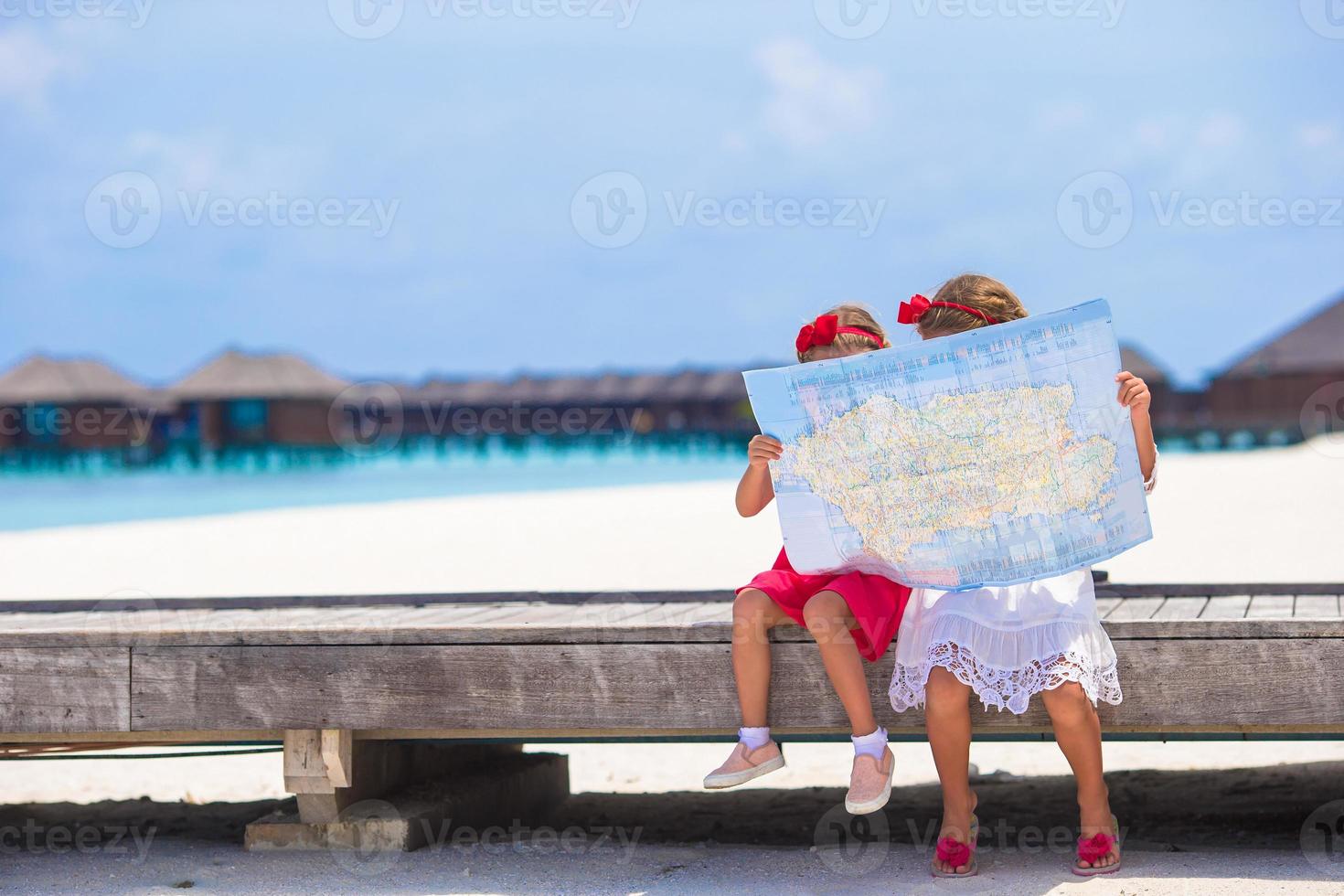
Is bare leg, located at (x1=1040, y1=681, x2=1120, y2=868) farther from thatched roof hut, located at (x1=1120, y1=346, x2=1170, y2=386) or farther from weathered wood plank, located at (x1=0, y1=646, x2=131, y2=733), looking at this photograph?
thatched roof hut, located at (x1=1120, y1=346, x2=1170, y2=386)

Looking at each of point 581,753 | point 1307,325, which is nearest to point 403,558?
point 581,753

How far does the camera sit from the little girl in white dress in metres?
2.75

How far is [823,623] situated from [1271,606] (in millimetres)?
1386

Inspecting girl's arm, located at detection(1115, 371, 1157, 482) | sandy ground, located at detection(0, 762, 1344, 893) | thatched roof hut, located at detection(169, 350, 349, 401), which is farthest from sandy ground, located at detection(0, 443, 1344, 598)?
thatched roof hut, located at detection(169, 350, 349, 401)

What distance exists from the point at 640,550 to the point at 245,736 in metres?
8.65

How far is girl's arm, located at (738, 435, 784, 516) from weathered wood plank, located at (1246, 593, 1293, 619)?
3.60 feet

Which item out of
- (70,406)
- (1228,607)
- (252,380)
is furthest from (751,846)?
(70,406)

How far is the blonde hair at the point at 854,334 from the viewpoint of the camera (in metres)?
3.04

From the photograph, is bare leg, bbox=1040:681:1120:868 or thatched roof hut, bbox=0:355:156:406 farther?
thatched roof hut, bbox=0:355:156:406

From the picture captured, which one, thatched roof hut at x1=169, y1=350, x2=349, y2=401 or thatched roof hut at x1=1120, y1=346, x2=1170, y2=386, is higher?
thatched roof hut at x1=169, y1=350, x2=349, y2=401

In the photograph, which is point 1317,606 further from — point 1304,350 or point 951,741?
point 1304,350

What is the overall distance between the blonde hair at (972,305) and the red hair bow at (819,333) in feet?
0.63

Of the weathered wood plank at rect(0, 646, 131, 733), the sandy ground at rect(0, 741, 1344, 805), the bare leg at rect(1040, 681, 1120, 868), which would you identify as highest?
the weathered wood plank at rect(0, 646, 131, 733)

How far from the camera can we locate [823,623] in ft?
9.45
